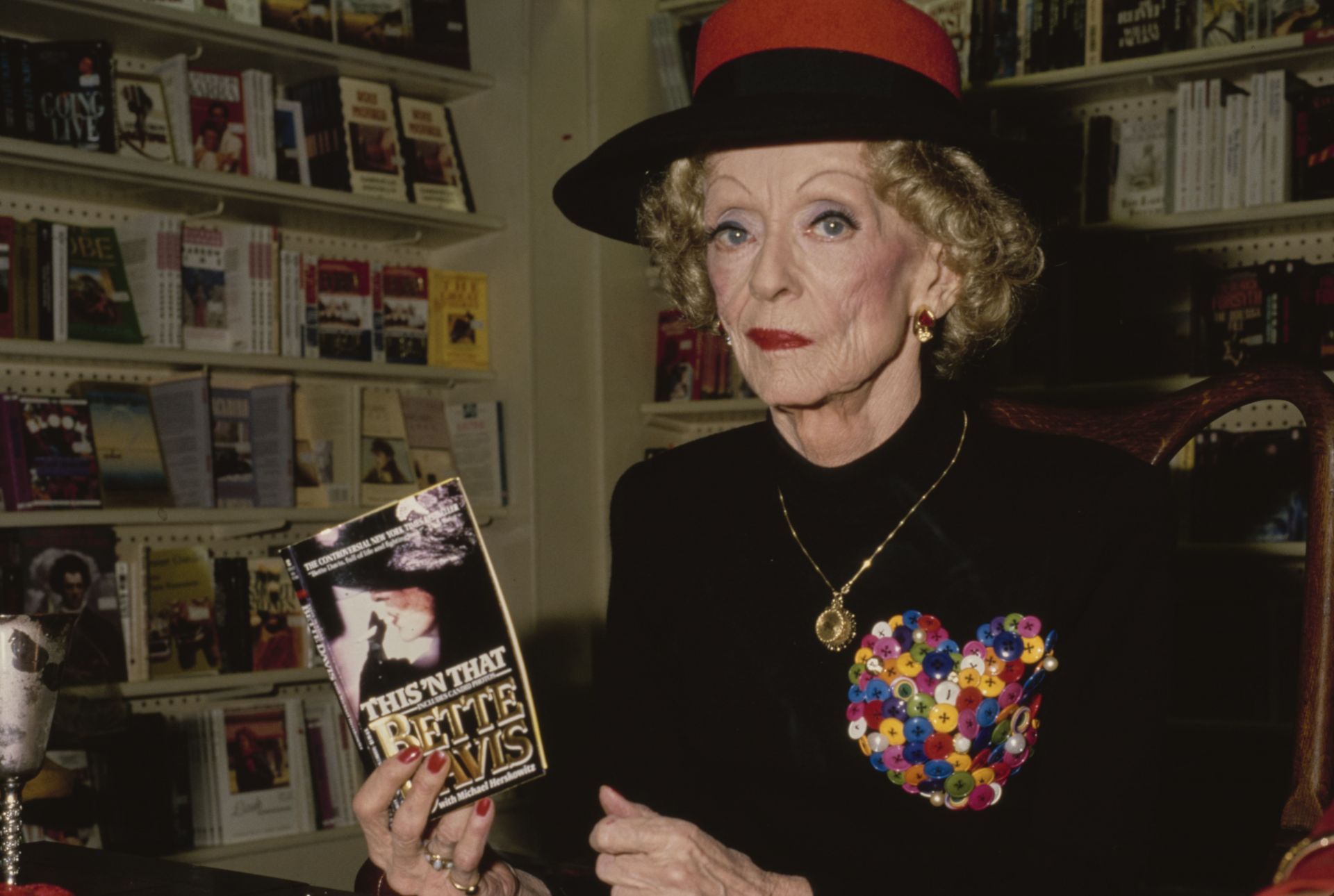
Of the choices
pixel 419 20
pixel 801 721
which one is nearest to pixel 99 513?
pixel 419 20

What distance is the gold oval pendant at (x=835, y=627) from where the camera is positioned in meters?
1.36

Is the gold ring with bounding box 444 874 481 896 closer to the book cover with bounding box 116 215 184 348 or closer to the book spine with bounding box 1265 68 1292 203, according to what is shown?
the book cover with bounding box 116 215 184 348

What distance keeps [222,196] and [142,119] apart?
8.6 inches

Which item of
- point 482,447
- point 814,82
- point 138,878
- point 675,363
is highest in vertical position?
point 814,82

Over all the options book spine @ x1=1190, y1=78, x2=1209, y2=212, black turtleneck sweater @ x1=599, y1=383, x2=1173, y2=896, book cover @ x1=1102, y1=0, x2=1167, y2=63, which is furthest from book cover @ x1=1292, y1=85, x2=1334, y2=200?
black turtleneck sweater @ x1=599, y1=383, x2=1173, y2=896

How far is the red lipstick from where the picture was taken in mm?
1319

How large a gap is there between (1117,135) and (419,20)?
65.2 inches

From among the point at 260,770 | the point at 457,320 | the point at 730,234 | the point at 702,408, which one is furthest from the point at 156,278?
the point at 730,234

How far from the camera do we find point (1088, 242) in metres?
2.88

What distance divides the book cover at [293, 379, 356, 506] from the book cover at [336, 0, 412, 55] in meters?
0.81

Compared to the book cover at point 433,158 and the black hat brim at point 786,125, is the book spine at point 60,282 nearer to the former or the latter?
the book cover at point 433,158

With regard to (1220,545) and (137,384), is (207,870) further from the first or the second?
(1220,545)

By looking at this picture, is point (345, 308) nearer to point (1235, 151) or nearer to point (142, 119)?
point (142, 119)

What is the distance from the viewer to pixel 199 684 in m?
2.81
